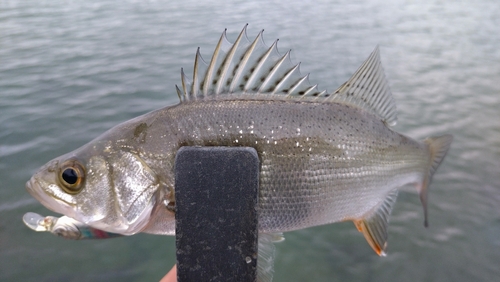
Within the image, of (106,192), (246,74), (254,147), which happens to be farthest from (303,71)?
(106,192)

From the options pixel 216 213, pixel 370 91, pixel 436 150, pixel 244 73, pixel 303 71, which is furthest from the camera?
pixel 303 71

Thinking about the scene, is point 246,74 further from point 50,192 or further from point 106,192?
point 50,192

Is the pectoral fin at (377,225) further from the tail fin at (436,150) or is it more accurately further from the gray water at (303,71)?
the gray water at (303,71)

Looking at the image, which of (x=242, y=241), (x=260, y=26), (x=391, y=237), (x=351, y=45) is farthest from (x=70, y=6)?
(x=242, y=241)

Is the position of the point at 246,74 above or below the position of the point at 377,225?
above

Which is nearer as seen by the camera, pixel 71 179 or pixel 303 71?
pixel 71 179

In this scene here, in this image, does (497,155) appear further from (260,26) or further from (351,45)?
(260,26)

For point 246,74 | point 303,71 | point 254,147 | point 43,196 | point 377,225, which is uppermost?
point 246,74

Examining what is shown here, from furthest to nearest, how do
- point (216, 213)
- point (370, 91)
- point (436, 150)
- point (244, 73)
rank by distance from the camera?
point (436, 150) < point (370, 91) < point (244, 73) < point (216, 213)
